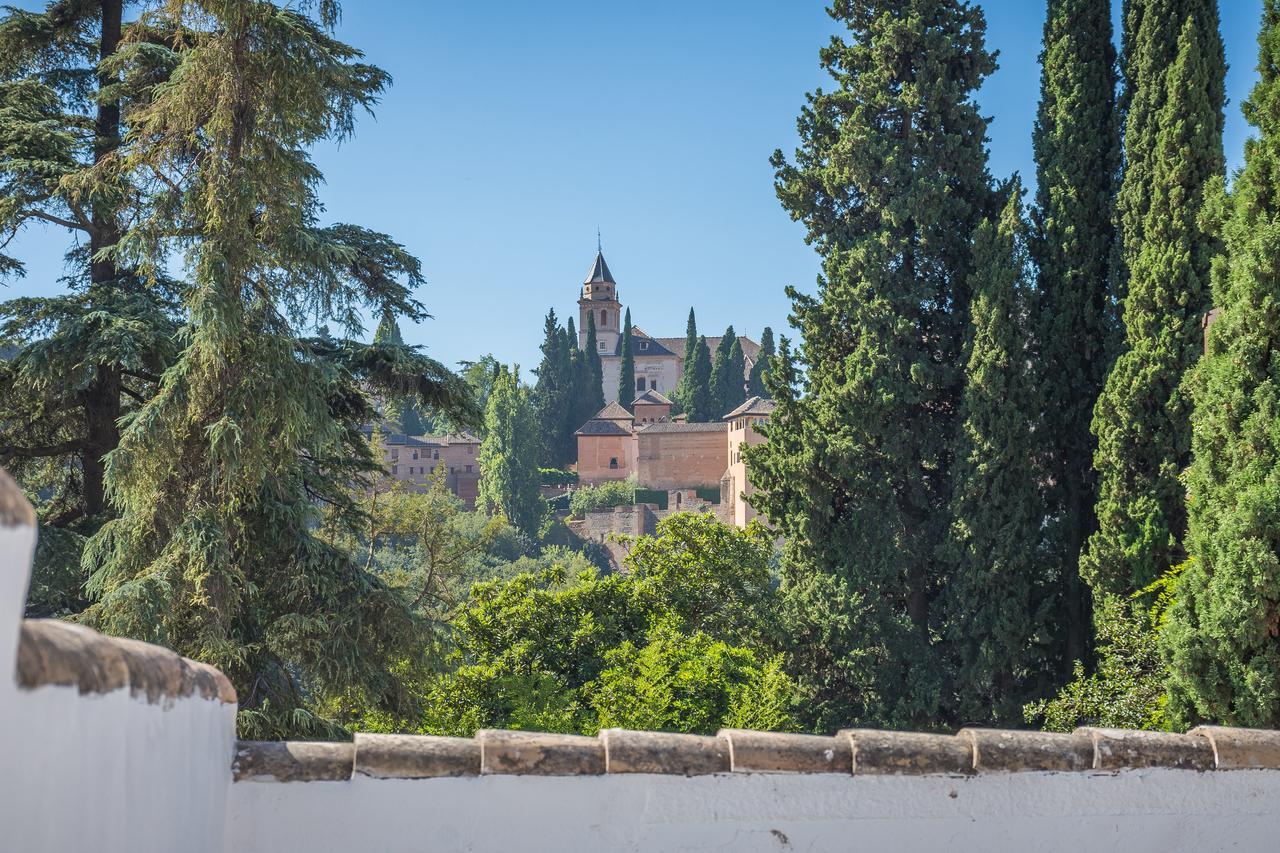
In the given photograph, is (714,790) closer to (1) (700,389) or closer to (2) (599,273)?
(1) (700,389)

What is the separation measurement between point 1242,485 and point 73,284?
10888 mm

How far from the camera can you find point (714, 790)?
126 inches

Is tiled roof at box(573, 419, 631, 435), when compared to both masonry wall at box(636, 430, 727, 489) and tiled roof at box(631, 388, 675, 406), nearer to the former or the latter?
masonry wall at box(636, 430, 727, 489)

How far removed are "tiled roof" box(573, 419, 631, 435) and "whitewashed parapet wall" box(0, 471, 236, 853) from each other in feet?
232

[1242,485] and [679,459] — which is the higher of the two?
[679,459]

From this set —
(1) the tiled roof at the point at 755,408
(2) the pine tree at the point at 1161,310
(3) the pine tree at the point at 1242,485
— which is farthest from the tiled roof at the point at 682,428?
(3) the pine tree at the point at 1242,485

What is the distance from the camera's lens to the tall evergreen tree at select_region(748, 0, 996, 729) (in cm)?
1736

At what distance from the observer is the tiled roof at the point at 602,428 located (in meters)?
73.8

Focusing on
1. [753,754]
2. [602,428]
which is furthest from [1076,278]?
[602,428]

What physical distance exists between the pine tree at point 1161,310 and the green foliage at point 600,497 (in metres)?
53.5

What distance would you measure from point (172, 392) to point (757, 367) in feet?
252

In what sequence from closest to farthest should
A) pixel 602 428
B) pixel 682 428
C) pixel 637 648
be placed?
1. pixel 637 648
2. pixel 682 428
3. pixel 602 428

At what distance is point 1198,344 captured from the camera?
1416cm

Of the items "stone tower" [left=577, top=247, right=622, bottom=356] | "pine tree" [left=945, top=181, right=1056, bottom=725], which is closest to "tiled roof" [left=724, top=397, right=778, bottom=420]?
"stone tower" [left=577, top=247, right=622, bottom=356]
